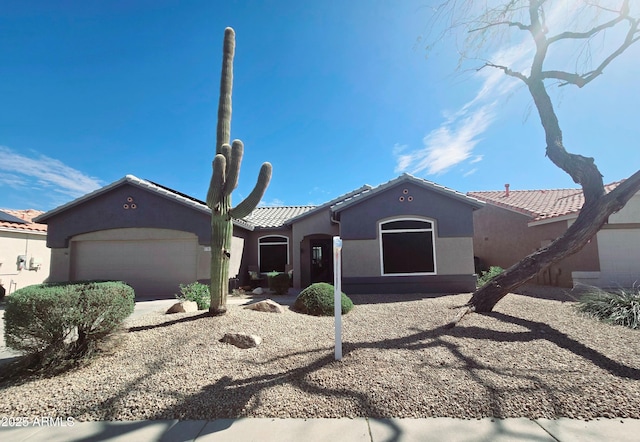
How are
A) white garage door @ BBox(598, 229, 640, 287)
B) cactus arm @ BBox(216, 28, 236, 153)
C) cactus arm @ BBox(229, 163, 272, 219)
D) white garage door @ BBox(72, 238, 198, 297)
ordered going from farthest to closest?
white garage door @ BBox(72, 238, 198, 297) < white garage door @ BBox(598, 229, 640, 287) < cactus arm @ BBox(216, 28, 236, 153) < cactus arm @ BBox(229, 163, 272, 219)

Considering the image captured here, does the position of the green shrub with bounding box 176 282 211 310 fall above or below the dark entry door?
below

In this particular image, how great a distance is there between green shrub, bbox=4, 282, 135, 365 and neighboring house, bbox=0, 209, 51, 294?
1386cm

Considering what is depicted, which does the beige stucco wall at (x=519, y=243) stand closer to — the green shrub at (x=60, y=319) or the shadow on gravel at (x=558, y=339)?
the shadow on gravel at (x=558, y=339)

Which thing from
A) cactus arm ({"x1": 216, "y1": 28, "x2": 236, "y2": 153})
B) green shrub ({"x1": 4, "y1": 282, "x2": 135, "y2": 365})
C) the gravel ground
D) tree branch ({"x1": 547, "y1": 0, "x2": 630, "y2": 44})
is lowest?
the gravel ground

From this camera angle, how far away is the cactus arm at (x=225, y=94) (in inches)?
295

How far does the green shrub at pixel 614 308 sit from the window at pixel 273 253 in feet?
40.8

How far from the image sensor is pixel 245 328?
6172 millimetres

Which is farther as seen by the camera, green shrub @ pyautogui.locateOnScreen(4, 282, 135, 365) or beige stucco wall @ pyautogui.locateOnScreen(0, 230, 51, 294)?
beige stucco wall @ pyautogui.locateOnScreen(0, 230, 51, 294)

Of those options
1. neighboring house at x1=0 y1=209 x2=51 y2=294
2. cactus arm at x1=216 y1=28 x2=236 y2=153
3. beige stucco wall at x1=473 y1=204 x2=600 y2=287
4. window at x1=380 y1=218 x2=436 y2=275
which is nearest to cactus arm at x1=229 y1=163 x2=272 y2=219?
cactus arm at x1=216 y1=28 x2=236 y2=153

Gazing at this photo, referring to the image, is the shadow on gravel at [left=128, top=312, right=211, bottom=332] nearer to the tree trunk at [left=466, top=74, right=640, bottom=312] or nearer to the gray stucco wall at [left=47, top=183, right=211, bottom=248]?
the tree trunk at [left=466, top=74, right=640, bottom=312]

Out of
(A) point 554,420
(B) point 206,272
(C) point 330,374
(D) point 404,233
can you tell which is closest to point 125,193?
(B) point 206,272

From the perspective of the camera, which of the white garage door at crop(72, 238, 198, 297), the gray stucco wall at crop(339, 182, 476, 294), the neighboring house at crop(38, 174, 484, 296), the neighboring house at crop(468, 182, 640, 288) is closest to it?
the gray stucco wall at crop(339, 182, 476, 294)

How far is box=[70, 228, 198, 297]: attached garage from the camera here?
43.7 feet

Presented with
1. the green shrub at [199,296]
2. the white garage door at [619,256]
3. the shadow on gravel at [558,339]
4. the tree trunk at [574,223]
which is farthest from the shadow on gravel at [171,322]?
the white garage door at [619,256]
